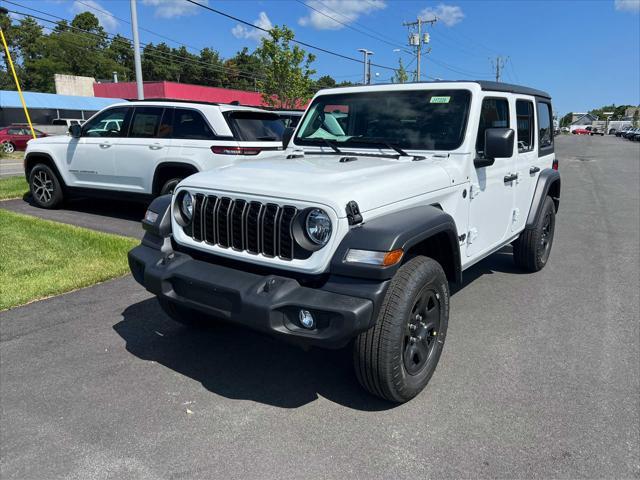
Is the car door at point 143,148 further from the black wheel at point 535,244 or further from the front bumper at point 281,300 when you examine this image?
the black wheel at point 535,244

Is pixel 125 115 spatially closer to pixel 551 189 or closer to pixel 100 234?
A: pixel 100 234

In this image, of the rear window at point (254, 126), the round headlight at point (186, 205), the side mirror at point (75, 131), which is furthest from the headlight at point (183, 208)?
the side mirror at point (75, 131)

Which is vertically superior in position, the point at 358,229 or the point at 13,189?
the point at 358,229

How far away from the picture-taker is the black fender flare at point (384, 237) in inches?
103

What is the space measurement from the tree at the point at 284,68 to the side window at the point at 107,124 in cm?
1975

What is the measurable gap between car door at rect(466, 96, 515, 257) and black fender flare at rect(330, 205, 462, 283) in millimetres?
1082

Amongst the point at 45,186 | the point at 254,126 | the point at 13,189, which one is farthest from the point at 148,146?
the point at 13,189

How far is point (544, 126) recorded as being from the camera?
581 centimetres

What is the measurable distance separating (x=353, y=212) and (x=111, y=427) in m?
1.86

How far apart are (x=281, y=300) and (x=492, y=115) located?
2.74 meters

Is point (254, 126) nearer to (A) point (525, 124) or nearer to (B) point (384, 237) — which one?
(A) point (525, 124)

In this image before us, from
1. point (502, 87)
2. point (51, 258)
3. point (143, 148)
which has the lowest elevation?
point (51, 258)

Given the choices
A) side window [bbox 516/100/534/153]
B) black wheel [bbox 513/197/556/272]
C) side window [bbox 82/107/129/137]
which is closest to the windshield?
side window [bbox 516/100/534/153]

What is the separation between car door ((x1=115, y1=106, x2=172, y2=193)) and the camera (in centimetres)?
761
